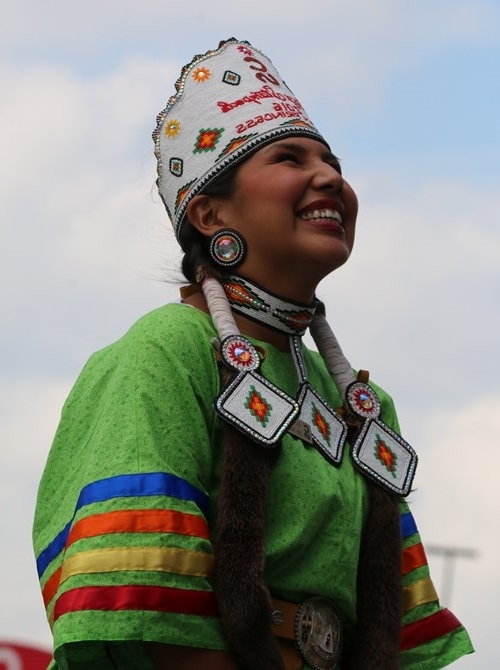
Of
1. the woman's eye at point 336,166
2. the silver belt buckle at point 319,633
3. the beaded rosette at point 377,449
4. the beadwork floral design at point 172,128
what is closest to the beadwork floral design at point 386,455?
the beaded rosette at point 377,449

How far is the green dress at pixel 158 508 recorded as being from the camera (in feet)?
10.5

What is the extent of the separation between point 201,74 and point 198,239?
47cm

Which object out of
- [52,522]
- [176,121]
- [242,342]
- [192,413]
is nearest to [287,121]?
[176,121]

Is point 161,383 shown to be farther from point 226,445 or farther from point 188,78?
point 188,78

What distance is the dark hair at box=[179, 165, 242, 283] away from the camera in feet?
12.6

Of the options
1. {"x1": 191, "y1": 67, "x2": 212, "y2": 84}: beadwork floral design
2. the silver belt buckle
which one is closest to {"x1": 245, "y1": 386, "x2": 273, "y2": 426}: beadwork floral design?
Result: the silver belt buckle

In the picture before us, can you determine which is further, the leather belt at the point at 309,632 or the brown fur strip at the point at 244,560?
the leather belt at the point at 309,632

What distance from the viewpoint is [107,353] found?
12.1ft

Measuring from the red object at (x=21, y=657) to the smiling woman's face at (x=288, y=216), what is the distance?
162 cm

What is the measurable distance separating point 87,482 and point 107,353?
1.41 feet

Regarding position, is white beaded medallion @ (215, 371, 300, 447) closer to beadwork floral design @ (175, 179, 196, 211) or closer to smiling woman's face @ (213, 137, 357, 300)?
smiling woman's face @ (213, 137, 357, 300)

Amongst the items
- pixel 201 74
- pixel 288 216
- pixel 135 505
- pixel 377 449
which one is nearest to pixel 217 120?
pixel 201 74

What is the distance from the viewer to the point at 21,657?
5.03 meters

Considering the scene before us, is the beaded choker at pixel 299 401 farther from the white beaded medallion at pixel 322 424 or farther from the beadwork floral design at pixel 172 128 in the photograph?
the beadwork floral design at pixel 172 128
